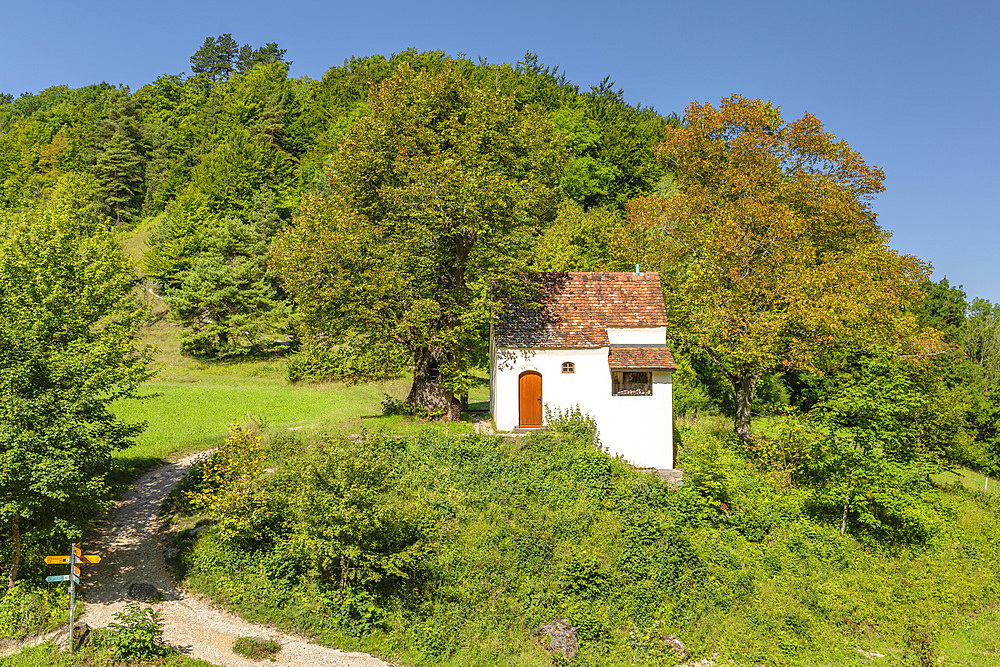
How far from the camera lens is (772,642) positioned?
58.3ft

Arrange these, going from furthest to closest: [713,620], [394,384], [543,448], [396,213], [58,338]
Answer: [394,384] < [396,213] < [543,448] < [713,620] < [58,338]

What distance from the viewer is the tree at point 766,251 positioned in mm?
26016

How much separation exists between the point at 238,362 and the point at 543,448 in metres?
32.9

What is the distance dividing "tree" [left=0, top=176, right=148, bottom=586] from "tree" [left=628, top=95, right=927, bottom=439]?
2207 cm

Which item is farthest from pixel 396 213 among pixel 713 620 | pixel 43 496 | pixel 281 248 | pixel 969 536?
pixel 969 536

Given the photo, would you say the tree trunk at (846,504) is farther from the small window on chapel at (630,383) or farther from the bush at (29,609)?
the bush at (29,609)

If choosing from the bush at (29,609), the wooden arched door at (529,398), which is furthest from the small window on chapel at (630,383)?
the bush at (29,609)

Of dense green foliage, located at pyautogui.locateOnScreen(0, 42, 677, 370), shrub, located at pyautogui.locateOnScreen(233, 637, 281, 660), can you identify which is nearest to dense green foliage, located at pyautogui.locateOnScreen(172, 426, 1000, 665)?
shrub, located at pyautogui.locateOnScreen(233, 637, 281, 660)

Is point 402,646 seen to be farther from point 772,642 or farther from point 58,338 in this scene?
point 58,338

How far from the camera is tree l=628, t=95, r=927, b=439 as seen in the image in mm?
26016

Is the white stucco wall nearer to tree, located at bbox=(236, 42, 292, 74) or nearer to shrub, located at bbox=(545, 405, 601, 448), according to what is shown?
shrub, located at bbox=(545, 405, 601, 448)

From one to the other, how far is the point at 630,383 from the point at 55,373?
19.1 metres

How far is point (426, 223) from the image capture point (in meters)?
25.9

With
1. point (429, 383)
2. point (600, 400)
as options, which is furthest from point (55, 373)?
point (600, 400)
